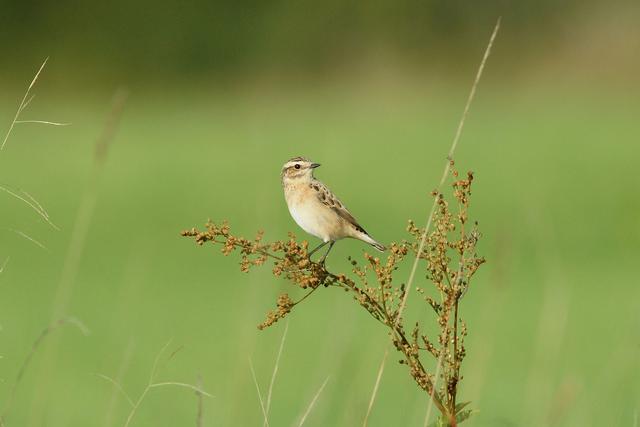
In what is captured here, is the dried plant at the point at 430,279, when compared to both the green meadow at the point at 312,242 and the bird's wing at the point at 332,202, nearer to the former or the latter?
the green meadow at the point at 312,242

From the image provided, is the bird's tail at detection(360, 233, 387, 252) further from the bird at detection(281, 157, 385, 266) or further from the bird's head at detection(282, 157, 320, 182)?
the bird's head at detection(282, 157, 320, 182)

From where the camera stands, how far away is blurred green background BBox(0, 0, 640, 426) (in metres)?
8.91

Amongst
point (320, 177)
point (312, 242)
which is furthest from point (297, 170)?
point (320, 177)

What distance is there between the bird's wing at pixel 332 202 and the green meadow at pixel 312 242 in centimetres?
45

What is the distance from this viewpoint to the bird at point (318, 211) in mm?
5367

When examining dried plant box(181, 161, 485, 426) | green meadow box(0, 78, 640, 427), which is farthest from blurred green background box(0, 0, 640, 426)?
dried plant box(181, 161, 485, 426)

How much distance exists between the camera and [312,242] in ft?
54.6

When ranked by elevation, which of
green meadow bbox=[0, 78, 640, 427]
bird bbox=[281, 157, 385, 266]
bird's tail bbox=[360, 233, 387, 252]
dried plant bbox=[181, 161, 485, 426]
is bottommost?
dried plant bbox=[181, 161, 485, 426]

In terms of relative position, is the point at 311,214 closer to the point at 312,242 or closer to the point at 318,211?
the point at 318,211

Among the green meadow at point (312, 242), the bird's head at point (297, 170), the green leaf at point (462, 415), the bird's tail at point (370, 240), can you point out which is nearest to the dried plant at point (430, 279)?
the green leaf at point (462, 415)

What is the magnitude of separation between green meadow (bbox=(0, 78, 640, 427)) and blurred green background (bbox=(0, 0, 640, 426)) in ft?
0.21

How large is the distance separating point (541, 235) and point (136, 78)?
87.7 feet

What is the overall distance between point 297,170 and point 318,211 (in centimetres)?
35

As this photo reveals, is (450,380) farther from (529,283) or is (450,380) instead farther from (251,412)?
(529,283)
